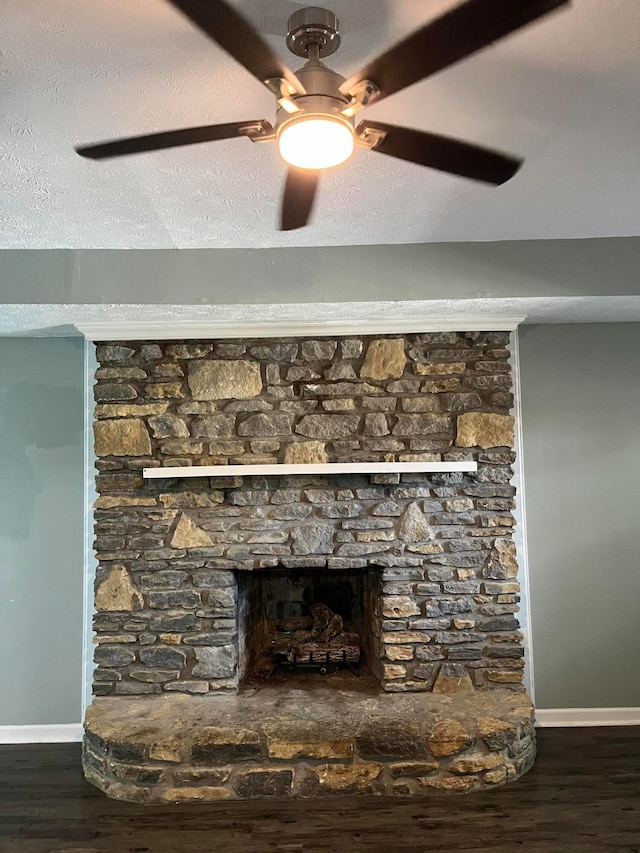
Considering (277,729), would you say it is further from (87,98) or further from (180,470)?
(87,98)

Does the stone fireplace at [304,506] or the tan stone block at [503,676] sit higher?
the stone fireplace at [304,506]

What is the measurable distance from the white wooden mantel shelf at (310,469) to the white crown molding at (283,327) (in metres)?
0.72

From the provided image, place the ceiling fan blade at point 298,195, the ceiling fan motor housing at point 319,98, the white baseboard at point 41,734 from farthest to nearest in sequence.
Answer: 1. the white baseboard at point 41,734
2. the ceiling fan blade at point 298,195
3. the ceiling fan motor housing at point 319,98

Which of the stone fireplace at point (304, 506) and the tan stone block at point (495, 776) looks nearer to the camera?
the tan stone block at point (495, 776)

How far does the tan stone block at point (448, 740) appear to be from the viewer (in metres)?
3.06

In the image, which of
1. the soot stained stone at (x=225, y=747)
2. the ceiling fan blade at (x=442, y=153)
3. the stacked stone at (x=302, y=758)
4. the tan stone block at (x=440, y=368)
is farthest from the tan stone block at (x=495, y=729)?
the ceiling fan blade at (x=442, y=153)

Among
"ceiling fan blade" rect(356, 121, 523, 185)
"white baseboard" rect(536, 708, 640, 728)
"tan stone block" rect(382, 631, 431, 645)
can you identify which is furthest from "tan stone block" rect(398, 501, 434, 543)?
"ceiling fan blade" rect(356, 121, 523, 185)

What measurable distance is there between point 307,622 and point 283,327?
6.19 ft

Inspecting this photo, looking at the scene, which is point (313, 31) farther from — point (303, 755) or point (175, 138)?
point (303, 755)

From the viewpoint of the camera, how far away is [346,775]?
119 inches

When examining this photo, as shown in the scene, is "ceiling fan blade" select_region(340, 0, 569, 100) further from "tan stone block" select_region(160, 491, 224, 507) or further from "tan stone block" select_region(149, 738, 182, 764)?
"tan stone block" select_region(149, 738, 182, 764)

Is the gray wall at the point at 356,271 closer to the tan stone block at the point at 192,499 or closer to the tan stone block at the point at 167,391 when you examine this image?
the tan stone block at the point at 167,391

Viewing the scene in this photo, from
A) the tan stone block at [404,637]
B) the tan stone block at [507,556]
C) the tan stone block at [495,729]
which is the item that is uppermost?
the tan stone block at [507,556]

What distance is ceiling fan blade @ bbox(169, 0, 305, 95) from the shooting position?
132 centimetres
